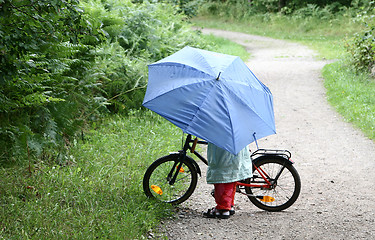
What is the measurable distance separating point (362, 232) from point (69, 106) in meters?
4.08

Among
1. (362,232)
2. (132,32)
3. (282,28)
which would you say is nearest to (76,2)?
(362,232)

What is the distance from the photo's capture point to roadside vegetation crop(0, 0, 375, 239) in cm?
452

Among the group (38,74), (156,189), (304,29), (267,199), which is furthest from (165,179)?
(304,29)

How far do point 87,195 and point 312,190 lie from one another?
296 cm

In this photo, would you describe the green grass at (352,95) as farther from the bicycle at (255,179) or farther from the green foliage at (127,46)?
the green foliage at (127,46)

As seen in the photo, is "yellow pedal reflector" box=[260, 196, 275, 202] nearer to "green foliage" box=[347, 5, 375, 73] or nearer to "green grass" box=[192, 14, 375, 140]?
"green grass" box=[192, 14, 375, 140]

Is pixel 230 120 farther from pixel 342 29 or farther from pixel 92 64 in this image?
pixel 342 29

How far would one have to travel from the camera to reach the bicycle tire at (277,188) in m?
5.52

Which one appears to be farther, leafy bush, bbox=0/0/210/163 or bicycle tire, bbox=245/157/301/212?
bicycle tire, bbox=245/157/301/212

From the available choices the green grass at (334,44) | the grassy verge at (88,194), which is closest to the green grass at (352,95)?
the green grass at (334,44)

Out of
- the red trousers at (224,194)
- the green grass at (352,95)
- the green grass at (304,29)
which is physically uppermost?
the red trousers at (224,194)

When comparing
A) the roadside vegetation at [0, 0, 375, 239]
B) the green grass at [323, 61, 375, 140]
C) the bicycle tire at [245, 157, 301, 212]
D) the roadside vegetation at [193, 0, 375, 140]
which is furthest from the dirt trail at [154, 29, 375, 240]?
the roadside vegetation at [193, 0, 375, 140]

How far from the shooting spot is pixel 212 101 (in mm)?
4742

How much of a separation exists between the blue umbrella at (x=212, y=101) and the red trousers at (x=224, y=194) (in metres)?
0.80
